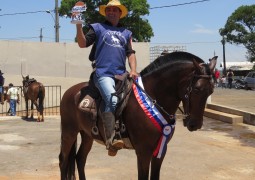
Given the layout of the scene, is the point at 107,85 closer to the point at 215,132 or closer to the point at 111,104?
the point at 111,104

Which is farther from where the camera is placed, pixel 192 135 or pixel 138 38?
pixel 138 38

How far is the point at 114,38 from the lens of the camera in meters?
4.41

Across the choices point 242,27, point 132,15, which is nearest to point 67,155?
point 132,15

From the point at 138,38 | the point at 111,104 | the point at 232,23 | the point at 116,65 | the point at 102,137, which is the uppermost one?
the point at 232,23

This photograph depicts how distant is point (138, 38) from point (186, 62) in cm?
3229

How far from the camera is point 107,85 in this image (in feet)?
14.0

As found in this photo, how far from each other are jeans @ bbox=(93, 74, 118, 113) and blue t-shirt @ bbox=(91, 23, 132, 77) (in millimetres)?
86

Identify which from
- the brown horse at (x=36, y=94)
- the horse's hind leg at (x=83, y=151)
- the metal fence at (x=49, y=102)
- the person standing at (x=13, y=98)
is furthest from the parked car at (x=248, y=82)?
the horse's hind leg at (x=83, y=151)

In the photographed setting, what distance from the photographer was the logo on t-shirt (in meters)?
4.39

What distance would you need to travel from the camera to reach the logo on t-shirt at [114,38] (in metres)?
4.39

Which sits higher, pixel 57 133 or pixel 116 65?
pixel 116 65

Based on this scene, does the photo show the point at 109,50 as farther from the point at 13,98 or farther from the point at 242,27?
the point at 242,27

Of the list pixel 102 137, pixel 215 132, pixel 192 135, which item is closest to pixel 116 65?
pixel 102 137

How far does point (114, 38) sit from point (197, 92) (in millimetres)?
1224
